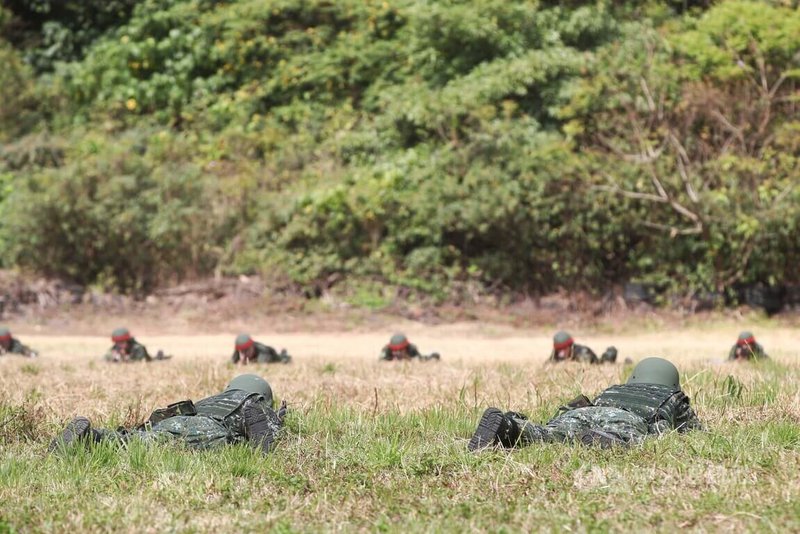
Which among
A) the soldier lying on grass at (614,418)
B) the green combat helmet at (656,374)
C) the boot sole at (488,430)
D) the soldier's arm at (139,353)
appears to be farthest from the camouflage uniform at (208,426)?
the soldier's arm at (139,353)

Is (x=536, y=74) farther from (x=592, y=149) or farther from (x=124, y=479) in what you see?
(x=124, y=479)

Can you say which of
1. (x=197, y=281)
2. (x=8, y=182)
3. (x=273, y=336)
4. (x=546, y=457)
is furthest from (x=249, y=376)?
(x=8, y=182)

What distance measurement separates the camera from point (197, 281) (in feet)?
55.0

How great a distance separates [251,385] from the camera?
6418 millimetres

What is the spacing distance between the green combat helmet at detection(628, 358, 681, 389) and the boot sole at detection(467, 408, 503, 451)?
1311mm

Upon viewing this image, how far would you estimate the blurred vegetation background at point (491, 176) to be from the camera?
15875 millimetres

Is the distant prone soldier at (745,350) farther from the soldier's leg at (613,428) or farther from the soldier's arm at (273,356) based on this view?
the soldier's leg at (613,428)

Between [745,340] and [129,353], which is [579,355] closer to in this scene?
[745,340]

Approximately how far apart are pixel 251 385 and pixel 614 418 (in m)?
2.09

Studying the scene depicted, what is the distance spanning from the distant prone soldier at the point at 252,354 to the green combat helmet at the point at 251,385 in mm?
3633

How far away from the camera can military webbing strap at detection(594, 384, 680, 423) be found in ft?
19.2

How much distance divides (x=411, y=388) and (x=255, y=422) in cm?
252

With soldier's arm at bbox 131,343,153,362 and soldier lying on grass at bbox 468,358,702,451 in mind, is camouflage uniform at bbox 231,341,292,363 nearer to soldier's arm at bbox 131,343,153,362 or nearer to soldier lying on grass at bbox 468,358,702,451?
soldier's arm at bbox 131,343,153,362

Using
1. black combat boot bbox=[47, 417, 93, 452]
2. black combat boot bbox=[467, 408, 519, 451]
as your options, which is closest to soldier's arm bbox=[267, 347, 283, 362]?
black combat boot bbox=[47, 417, 93, 452]
